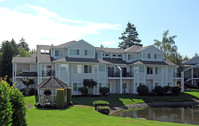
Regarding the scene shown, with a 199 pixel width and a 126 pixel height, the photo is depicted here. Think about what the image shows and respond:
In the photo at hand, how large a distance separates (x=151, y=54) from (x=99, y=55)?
37.1 ft

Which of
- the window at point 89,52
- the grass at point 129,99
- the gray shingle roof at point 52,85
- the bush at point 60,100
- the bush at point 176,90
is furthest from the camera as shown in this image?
the bush at point 176,90

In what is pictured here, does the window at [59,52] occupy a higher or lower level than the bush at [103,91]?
higher

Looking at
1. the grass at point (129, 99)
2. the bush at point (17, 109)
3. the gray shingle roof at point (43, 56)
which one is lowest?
the grass at point (129, 99)

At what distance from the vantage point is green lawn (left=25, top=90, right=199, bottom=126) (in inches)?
613

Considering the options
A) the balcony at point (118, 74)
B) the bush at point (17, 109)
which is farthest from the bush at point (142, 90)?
the bush at point (17, 109)

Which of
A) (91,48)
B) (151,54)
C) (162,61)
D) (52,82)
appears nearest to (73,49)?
(91,48)

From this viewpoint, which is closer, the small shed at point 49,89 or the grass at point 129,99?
the small shed at point 49,89

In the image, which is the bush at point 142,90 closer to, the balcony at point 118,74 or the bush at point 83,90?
the balcony at point 118,74

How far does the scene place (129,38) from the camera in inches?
2960

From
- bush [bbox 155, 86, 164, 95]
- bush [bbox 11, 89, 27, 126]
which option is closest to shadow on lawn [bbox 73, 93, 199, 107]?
bush [bbox 155, 86, 164, 95]

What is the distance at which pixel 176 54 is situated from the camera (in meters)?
59.7

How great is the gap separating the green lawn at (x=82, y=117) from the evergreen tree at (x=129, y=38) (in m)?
38.4

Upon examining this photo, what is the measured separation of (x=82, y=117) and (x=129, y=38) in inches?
2368

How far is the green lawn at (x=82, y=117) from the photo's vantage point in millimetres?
15570
